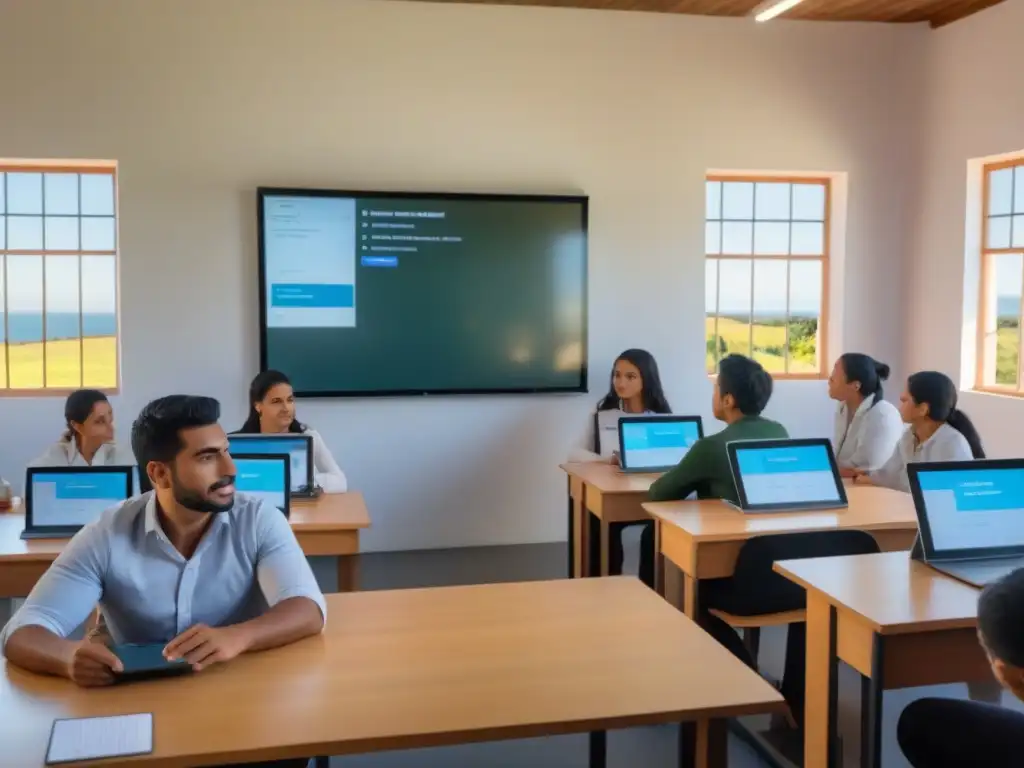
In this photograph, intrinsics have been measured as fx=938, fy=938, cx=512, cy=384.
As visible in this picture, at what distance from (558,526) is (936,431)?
257cm

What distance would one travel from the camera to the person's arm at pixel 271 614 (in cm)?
190

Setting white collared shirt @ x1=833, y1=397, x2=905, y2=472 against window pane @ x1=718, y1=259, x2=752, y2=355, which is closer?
white collared shirt @ x1=833, y1=397, x2=905, y2=472

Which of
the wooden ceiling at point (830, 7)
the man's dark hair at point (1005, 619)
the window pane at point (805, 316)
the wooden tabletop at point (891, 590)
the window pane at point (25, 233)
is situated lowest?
the wooden tabletop at point (891, 590)

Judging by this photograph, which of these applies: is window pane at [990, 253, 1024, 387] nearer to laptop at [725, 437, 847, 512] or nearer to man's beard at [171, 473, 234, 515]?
laptop at [725, 437, 847, 512]

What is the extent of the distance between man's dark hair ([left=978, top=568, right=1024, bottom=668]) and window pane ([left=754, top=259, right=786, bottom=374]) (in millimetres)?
4776

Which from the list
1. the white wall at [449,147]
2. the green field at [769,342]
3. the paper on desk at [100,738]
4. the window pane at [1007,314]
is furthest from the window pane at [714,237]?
the paper on desk at [100,738]

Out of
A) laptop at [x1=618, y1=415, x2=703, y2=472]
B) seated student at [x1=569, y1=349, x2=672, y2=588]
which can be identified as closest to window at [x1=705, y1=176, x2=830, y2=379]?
seated student at [x1=569, y1=349, x2=672, y2=588]

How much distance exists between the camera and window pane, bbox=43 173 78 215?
5348 millimetres

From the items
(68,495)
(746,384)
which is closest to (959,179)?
(746,384)

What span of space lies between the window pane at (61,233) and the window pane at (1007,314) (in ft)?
18.1

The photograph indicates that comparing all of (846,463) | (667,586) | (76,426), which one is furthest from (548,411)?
(76,426)

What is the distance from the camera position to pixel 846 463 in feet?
15.7

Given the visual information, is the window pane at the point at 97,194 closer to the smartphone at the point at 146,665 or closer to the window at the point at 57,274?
the window at the point at 57,274

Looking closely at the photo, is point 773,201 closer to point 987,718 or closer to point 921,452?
point 921,452
